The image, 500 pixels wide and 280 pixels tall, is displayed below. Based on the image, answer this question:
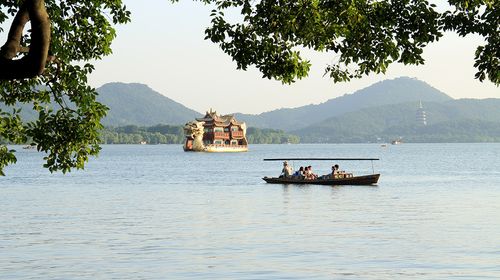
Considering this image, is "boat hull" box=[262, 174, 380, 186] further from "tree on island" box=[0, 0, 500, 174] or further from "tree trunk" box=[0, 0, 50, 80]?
"tree trunk" box=[0, 0, 50, 80]

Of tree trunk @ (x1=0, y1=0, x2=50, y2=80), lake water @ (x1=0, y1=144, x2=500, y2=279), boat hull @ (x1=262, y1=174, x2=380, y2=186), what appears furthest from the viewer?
boat hull @ (x1=262, y1=174, x2=380, y2=186)

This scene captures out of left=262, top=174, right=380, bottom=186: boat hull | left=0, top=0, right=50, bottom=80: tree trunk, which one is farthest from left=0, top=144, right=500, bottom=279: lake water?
left=0, top=0, right=50, bottom=80: tree trunk

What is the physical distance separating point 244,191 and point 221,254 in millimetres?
42410

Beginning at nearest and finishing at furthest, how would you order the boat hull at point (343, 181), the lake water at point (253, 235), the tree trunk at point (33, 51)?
the tree trunk at point (33, 51)
the lake water at point (253, 235)
the boat hull at point (343, 181)

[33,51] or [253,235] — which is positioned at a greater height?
[33,51]

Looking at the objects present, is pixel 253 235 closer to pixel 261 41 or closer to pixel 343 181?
pixel 261 41

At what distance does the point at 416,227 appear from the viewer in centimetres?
4194

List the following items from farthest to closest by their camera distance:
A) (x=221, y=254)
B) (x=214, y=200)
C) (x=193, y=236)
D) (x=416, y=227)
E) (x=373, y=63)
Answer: (x=214, y=200) < (x=416, y=227) < (x=193, y=236) < (x=221, y=254) < (x=373, y=63)

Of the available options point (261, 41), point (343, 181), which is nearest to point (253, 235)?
point (261, 41)

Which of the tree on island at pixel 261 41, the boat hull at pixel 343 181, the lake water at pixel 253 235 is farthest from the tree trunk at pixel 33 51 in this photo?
the boat hull at pixel 343 181

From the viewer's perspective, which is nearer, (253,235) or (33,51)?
(33,51)

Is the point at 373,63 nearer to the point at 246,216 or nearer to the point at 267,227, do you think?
the point at 267,227

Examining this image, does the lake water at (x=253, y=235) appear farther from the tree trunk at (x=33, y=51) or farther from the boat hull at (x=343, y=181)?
the tree trunk at (x=33, y=51)

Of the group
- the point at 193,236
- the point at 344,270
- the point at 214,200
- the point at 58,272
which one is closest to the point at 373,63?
the point at 344,270
